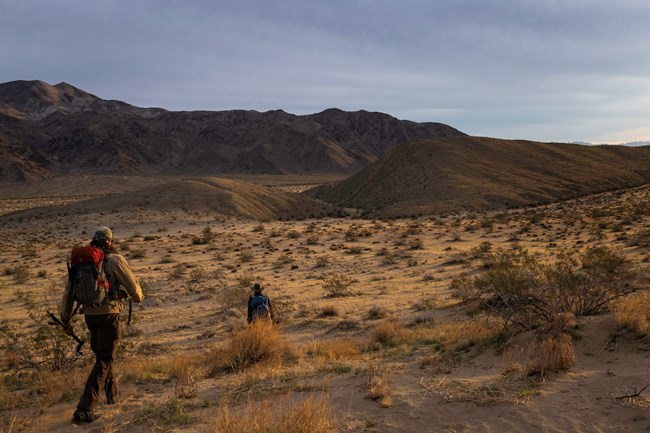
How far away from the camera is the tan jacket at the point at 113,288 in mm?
5617

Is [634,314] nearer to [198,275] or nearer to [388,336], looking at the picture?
[388,336]

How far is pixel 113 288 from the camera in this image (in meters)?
5.69

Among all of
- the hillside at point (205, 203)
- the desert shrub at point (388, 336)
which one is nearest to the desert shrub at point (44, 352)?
the desert shrub at point (388, 336)

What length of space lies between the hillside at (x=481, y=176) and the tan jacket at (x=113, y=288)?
4609 centimetres

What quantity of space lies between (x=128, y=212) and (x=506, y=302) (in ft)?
133

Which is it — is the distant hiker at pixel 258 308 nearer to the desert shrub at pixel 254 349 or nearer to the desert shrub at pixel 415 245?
the desert shrub at pixel 254 349

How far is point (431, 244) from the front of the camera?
25.8 metres

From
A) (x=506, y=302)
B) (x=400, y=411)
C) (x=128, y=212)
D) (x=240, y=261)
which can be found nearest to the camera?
(x=400, y=411)

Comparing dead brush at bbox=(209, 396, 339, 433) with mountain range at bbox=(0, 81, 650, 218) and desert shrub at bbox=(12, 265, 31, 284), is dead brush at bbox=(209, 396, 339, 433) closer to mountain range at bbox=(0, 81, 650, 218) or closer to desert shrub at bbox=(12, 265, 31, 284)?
desert shrub at bbox=(12, 265, 31, 284)

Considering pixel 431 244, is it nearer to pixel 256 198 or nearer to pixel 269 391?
pixel 269 391

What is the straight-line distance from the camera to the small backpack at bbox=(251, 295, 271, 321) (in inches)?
382

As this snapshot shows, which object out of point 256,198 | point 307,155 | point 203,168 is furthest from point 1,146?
point 256,198

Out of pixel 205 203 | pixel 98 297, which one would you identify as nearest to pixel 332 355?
pixel 98 297

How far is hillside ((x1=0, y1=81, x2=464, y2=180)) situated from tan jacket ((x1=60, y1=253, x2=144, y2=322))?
415 ft
